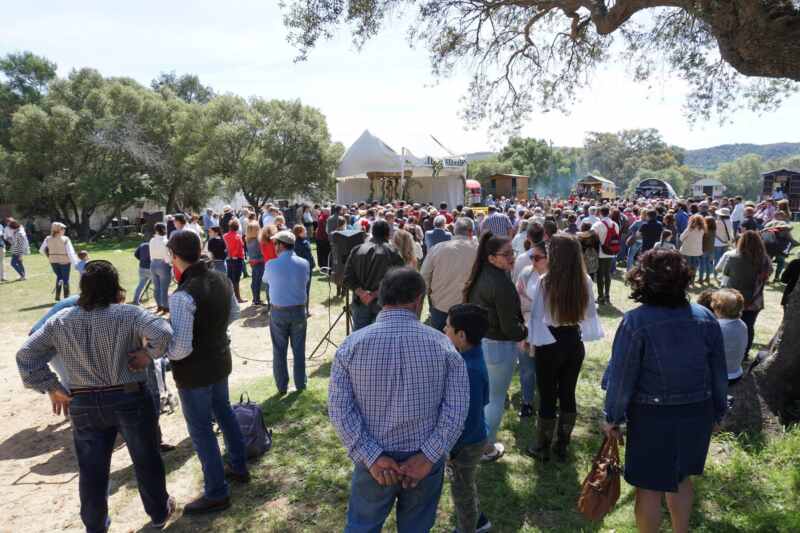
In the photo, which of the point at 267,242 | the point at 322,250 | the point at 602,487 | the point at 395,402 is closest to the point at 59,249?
the point at 267,242

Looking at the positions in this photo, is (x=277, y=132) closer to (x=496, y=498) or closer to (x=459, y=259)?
(x=459, y=259)

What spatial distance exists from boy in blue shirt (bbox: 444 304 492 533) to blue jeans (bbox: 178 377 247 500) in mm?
1701

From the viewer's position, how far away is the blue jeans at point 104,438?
2.89 meters

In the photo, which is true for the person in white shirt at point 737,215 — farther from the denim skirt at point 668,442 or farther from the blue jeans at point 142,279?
the blue jeans at point 142,279

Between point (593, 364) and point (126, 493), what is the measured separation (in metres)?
5.33

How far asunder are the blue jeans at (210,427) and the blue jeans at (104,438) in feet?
0.76

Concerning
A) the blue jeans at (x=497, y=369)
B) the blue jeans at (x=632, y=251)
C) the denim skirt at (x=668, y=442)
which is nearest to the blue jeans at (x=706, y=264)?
the blue jeans at (x=632, y=251)

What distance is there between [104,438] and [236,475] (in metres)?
1.17

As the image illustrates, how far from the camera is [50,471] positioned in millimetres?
4223

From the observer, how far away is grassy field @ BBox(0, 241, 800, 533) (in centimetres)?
330

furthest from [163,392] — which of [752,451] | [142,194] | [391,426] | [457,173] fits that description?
[142,194]

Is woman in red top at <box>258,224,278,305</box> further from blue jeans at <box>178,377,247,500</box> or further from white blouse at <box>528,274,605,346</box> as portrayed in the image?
white blouse at <box>528,274,605,346</box>

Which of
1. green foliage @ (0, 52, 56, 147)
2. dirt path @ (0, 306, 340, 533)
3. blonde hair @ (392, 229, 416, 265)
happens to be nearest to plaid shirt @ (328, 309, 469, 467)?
dirt path @ (0, 306, 340, 533)

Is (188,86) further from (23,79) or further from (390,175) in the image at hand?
(390,175)
